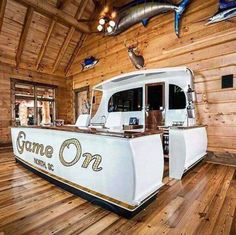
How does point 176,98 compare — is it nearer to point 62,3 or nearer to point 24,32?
point 62,3

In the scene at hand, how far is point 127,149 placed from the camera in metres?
1.63

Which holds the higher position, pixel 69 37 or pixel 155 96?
pixel 69 37

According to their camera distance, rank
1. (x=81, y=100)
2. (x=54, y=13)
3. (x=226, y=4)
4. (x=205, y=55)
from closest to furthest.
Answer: (x=226, y=4) → (x=205, y=55) → (x=54, y=13) → (x=81, y=100)

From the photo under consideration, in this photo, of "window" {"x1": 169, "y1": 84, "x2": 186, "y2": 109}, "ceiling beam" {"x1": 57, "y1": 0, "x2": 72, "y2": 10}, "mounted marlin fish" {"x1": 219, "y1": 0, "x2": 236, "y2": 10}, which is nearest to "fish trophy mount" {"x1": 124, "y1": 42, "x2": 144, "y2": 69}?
"window" {"x1": 169, "y1": 84, "x2": 186, "y2": 109}

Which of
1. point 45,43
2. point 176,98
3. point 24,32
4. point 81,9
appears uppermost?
point 81,9

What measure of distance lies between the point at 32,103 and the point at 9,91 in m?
0.99

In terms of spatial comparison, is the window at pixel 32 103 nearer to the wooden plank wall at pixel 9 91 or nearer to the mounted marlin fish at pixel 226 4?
the wooden plank wall at pixel 9 91

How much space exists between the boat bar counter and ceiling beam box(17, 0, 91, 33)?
311cm

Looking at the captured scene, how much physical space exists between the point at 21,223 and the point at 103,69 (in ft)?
18.2

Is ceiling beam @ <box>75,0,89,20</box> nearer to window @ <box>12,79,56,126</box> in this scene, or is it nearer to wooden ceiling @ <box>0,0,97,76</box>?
wooden ceiling @ <box>0,0,97,76</box>

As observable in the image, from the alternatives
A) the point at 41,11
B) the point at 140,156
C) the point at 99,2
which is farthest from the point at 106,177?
the point at 99,2

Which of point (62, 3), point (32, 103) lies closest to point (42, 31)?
point (62, 3)

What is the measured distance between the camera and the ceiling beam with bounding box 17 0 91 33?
17.0 feet

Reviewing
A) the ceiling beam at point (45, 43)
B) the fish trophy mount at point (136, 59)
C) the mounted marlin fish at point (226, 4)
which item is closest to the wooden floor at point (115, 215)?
the mounted marlin fish at point (226, 4)
